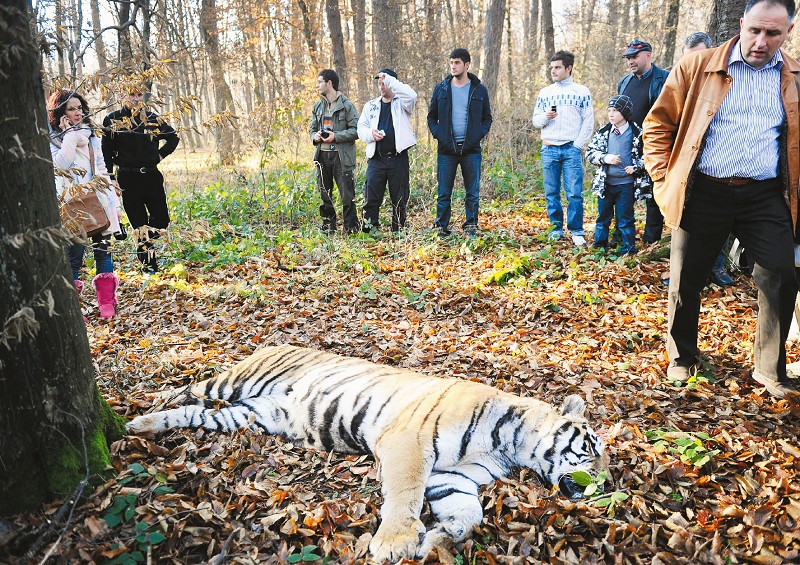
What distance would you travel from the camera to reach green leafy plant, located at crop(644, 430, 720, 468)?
3102mm

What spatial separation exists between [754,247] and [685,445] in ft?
4.63

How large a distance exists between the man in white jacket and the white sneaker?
2.48 meters

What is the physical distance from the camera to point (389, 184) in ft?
27.2

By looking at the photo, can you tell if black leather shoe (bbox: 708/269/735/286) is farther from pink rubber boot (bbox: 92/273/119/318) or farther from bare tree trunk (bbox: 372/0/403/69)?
→ bare tree trunk (bbox: 372/0/403/69)

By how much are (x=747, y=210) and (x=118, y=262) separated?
727 cm

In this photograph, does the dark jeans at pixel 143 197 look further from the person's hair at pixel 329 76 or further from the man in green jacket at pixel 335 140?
the person's hair at pixel 329 76

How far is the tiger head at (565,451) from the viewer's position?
9.70 feet

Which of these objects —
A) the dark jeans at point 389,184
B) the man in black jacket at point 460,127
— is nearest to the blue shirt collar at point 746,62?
the man in black jacket at point 460,127

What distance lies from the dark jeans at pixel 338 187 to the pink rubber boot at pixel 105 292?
131 inches

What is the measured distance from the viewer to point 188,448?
330cm

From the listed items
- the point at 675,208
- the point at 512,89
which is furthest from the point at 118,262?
the point at 512,89

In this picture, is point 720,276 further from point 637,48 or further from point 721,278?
point 637,48

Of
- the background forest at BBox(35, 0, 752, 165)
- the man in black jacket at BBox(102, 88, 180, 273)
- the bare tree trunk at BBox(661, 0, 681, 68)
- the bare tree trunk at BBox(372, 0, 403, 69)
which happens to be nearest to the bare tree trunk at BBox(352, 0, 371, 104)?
the background forest at BBox(35, 0, 752, 165)

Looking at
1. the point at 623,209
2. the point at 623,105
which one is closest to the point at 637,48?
the point at 623,105
